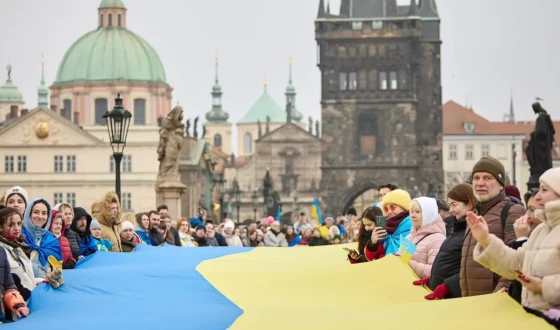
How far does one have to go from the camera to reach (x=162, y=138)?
93.2ft

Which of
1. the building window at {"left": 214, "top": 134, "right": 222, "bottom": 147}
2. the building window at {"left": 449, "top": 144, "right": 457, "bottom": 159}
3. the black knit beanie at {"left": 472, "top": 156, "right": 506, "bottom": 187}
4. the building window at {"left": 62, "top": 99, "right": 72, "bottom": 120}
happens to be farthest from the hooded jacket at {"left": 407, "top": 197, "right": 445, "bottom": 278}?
the building window at {"left": 214, "top": 134, "right": 222, "bottom": 147}

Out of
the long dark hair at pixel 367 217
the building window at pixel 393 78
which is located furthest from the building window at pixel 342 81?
the long dark hair at pixel 367 217

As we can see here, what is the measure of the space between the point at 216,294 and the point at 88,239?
153 inches

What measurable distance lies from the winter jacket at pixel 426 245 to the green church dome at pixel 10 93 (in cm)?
11950

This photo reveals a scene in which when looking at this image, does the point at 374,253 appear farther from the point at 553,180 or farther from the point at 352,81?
the point at 352,81

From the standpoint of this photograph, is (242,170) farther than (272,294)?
Yes

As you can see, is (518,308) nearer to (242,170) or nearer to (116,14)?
(116,14)

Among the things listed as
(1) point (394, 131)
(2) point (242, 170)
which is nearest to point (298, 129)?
(2) point (242, 170)

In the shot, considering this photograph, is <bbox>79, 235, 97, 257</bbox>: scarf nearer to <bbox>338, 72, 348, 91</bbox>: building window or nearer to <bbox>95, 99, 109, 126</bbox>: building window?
<bbox>338, 72, 348, 91</bbox>: building window

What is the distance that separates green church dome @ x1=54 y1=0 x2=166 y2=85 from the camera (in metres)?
109

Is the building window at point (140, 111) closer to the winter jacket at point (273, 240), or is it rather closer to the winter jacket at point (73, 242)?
the winter jacket at point (273, 240)

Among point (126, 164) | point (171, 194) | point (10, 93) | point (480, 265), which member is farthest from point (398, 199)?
point (10, 93)

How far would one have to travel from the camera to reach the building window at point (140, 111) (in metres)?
110

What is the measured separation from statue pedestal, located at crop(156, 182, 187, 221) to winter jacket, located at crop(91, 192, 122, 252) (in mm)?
12267
